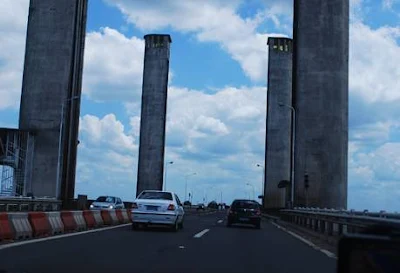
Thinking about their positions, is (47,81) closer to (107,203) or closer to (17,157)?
(17,157)

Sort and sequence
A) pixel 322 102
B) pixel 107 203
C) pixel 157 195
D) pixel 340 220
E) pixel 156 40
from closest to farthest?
pixel 340 220
pixel 157 195
pixel 107 203
pixel 322 102
pixel 156 40

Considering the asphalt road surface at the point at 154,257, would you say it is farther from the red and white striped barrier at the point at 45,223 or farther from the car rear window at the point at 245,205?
the car rear window at the point at 245,205

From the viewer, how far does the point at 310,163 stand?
47750mm

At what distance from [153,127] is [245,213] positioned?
162 ft

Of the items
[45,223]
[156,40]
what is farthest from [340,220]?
[156,40]

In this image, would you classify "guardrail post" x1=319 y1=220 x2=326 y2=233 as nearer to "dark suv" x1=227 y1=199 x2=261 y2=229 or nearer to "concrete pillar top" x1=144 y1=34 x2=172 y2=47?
"dark suv" x1=227 y1=199 x2=261 y2=229

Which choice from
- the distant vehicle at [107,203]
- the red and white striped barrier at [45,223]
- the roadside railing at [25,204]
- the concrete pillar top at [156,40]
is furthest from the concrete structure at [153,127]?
the red and white striped barrier at [45,223]

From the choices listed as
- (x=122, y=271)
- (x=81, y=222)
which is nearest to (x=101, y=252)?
(x=122, y=271)

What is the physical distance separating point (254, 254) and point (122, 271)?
5461 mm

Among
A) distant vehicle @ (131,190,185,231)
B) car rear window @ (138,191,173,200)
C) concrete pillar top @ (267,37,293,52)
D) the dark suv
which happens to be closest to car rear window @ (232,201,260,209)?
the dark suv

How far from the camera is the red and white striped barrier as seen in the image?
53.8 feet

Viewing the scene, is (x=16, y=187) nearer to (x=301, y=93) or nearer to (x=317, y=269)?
(x=301, y=93)

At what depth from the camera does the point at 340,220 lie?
1977 cm

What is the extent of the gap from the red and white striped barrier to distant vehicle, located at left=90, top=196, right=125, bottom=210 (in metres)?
12.0
